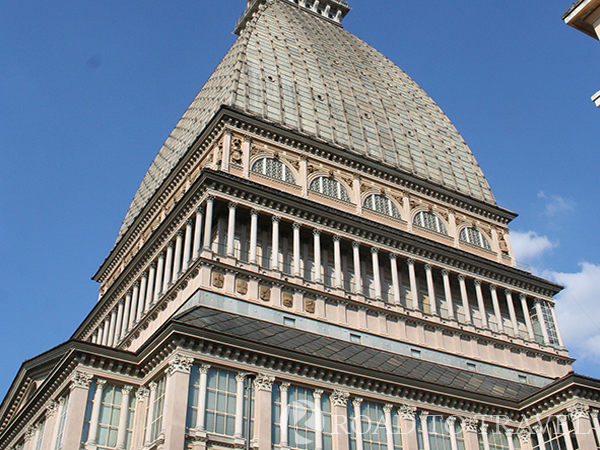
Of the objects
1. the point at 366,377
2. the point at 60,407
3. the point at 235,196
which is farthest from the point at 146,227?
the point at 366,377

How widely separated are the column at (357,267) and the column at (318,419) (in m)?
12.6

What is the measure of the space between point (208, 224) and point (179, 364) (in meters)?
13.2

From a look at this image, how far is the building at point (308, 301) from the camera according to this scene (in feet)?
118

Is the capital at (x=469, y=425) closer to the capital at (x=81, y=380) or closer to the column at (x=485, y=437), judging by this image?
the column at (x=485, y=437)

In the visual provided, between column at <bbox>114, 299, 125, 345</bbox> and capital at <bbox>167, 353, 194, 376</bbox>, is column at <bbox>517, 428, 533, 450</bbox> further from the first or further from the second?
column at <bbox>114, 299, 125, 345</bbox>

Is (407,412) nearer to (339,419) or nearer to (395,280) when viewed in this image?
(339,419)

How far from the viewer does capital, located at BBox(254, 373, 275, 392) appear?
35656 mm

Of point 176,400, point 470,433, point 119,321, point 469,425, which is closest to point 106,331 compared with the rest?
point 119,321

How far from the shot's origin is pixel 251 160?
171 feet

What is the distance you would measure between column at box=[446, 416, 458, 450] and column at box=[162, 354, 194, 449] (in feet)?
52.8

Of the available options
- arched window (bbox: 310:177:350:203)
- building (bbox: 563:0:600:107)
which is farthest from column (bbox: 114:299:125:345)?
building (bbox: 563:0:600:107)

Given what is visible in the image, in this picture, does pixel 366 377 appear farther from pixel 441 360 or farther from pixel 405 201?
pixel 405 201

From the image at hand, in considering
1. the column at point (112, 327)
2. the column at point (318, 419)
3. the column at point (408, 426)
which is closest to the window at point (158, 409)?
the column at point (318, 419)

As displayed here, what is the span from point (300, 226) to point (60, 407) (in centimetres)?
1987
